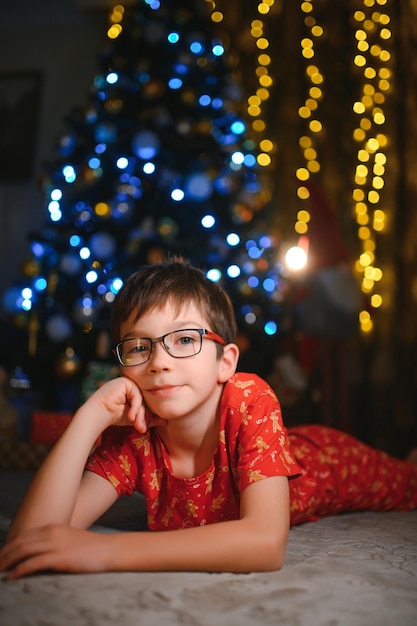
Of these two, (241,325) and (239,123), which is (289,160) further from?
(241,325)

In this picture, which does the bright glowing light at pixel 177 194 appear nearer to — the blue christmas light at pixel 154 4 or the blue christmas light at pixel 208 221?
the blue christmas light at pixel 208 221

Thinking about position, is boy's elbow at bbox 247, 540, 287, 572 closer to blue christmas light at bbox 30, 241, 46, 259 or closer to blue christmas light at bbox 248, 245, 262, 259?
blue christmas light at bbox 248, 245, 262, 259

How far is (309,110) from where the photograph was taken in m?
3.80

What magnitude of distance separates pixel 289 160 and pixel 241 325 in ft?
4.22

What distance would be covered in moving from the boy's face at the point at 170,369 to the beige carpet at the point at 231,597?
0.30m

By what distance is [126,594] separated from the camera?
92cm

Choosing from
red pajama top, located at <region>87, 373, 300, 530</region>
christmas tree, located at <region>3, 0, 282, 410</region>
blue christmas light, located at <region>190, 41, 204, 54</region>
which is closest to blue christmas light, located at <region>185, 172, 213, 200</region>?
christmas tree, located at <region>3, 0, 282, 410</region>

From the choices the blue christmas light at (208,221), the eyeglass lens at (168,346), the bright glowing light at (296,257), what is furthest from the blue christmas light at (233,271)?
the eyeglass lens at (168,346)

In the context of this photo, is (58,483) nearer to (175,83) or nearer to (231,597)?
(231,597)

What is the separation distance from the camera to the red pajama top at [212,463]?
4.00 ft

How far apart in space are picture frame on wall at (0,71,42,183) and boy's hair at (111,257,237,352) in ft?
11.1

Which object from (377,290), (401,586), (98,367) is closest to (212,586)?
(401,586)

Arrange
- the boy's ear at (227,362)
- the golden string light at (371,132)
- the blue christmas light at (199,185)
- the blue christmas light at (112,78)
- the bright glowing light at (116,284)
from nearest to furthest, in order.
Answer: the boy's ear at (227,362), the bright glowing light at (116,284), the blue christmas light at (199,185), the blue christmas light at (112,78), the golden string light at (371,132)

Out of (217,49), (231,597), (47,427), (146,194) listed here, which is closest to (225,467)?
(231,597)
